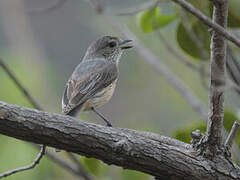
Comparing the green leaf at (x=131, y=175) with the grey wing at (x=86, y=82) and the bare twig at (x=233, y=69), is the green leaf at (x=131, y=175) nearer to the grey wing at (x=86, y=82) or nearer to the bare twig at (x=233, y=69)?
the grey wing at (x=86, y=82)

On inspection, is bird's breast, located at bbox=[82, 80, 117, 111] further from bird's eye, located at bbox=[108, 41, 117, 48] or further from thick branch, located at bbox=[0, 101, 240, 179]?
thick branch, located at bbox=[0, 101, 240, 179]

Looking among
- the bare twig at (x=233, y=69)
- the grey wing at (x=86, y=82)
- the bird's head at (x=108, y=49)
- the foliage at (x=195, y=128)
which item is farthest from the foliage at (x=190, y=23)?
A: the bird's head at (x=108, y=49)

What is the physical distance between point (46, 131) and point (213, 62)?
117cm

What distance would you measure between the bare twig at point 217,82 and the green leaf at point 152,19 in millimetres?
1522

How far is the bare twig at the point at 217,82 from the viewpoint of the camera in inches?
95.4

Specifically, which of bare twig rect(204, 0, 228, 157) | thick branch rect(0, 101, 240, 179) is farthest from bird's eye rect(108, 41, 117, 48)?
bare twig rect(204, 0, 228, 157)

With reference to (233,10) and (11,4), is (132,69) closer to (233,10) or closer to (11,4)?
Answer: (11,4)

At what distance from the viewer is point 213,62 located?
2666 millimetres

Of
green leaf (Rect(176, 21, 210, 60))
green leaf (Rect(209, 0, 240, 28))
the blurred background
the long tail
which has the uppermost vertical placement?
green leaf (Rect(209, 0, 240, 28))

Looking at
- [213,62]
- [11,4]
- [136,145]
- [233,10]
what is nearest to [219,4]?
[213,62]

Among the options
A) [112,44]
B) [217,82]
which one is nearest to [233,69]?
[217,82]

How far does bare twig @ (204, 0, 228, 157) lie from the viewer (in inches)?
95.4

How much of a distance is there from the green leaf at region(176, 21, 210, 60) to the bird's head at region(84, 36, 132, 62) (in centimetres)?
215

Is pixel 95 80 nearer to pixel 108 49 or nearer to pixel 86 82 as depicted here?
pixel 86 82
